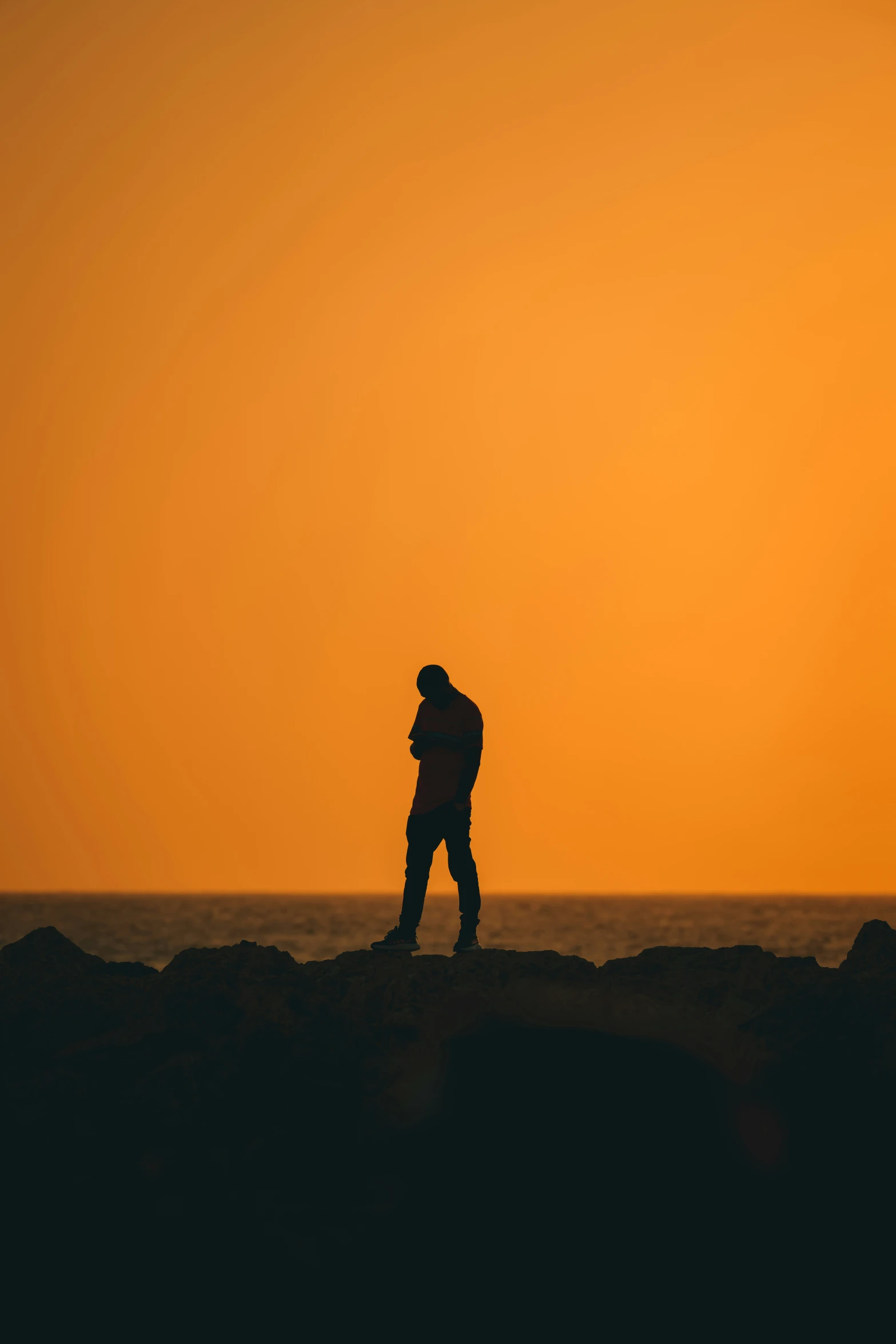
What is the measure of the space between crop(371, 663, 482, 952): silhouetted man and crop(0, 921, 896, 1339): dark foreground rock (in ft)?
11.2

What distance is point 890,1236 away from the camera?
5.05 metres

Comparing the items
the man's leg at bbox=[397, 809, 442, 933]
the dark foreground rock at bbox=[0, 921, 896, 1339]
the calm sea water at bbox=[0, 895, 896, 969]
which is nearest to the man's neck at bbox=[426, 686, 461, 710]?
the man's leg at bbox=[397, 809, 442, 933]

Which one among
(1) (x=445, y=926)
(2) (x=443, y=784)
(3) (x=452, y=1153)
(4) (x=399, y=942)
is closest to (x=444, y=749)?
(2) (x=443, y=784)

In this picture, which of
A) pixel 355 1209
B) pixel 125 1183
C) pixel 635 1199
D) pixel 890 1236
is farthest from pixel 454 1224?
pixel 890 1236

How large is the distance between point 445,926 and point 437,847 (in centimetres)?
1793

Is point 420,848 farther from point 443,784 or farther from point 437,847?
point 443,784

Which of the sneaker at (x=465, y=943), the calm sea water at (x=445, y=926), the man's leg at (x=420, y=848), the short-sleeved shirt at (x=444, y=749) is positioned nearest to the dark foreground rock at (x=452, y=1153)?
the sneaker at (x=465, y=943)

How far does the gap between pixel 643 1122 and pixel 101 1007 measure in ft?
8.77

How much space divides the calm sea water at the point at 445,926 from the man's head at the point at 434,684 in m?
4.48

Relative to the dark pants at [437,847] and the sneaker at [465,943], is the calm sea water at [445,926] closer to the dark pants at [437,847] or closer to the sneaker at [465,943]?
the dark pants at [437,847]

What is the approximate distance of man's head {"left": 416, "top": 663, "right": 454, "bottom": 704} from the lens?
1012 centimetres

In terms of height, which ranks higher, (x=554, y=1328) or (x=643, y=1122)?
(x=643, y=1122)

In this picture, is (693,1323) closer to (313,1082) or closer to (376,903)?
(313,1082)

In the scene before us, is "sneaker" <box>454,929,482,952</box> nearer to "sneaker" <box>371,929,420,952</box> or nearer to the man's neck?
"sneaker" <box>371,929,420,952</box>
